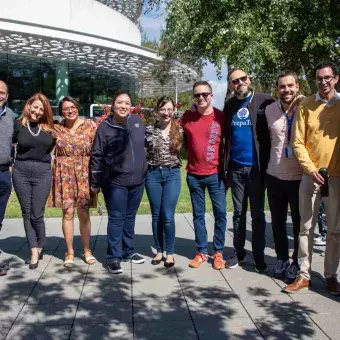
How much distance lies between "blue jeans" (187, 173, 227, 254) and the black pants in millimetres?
1616

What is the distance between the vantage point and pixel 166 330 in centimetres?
364

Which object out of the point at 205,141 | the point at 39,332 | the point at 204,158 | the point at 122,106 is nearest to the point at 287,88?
the point at 205,141

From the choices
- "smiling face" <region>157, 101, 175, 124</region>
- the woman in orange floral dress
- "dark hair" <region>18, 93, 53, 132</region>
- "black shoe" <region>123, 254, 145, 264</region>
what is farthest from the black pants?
"smiling face" <region>157, 101, 175, 124</region>

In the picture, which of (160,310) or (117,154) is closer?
(160,310)

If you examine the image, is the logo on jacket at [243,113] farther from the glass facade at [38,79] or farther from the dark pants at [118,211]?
the glass facade at [38,79]

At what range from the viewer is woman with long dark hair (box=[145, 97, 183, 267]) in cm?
511

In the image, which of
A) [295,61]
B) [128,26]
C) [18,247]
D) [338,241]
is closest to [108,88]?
[128,26]

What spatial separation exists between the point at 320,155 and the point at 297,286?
125cm

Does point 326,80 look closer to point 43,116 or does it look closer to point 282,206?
point 282,206

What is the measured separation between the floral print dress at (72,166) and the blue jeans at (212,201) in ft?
3.83

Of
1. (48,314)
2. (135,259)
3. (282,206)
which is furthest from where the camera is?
(135,259)

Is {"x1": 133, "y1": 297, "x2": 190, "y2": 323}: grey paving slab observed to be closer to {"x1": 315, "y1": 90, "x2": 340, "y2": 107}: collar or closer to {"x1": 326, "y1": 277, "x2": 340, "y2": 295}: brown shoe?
{"x1": 326, "y1": 277, "x2": 340, "y2": 295}: brown shoe

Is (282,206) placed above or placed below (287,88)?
below

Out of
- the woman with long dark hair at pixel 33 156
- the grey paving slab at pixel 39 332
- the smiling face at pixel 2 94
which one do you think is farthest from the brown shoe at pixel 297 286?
the smiling face at pixel 2 94
